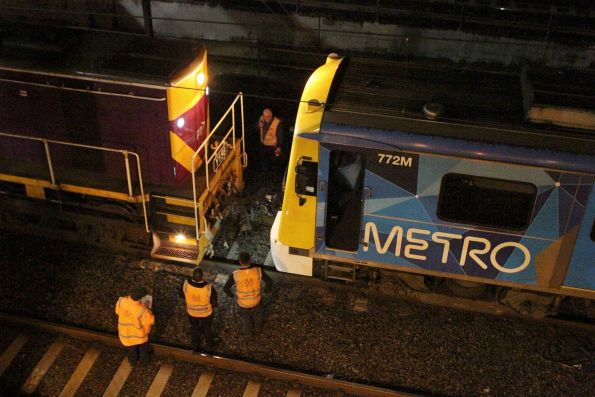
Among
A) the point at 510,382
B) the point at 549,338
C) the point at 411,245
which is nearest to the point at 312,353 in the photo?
the point at 411,245

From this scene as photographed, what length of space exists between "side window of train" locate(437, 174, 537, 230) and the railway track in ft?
7.40

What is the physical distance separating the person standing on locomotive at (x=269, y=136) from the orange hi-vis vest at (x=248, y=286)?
3496 mm

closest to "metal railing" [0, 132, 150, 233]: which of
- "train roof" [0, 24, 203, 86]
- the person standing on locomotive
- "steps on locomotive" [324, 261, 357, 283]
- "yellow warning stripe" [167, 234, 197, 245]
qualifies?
"yellow warning stripe" [167, 234, 197, 245]

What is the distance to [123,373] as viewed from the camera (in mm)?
7805

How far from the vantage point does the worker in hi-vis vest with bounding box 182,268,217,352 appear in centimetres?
764

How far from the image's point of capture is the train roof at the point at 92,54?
8562mm

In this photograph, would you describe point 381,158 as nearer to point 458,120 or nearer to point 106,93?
point 458,120

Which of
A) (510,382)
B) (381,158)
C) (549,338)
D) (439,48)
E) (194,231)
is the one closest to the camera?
(381,158)

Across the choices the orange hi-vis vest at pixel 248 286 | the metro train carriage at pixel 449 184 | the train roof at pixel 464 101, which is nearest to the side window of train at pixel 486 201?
the metro train carriage at pixel 449 184

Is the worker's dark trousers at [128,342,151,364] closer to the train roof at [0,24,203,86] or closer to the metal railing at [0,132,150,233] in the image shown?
the metal railing at [0,132,150,233]

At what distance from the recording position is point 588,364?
316 inches

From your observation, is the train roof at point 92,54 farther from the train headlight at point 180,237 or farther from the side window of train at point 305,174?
the side window of train at point 305,174

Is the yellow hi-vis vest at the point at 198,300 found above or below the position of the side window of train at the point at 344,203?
below

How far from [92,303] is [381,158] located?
4670mm
